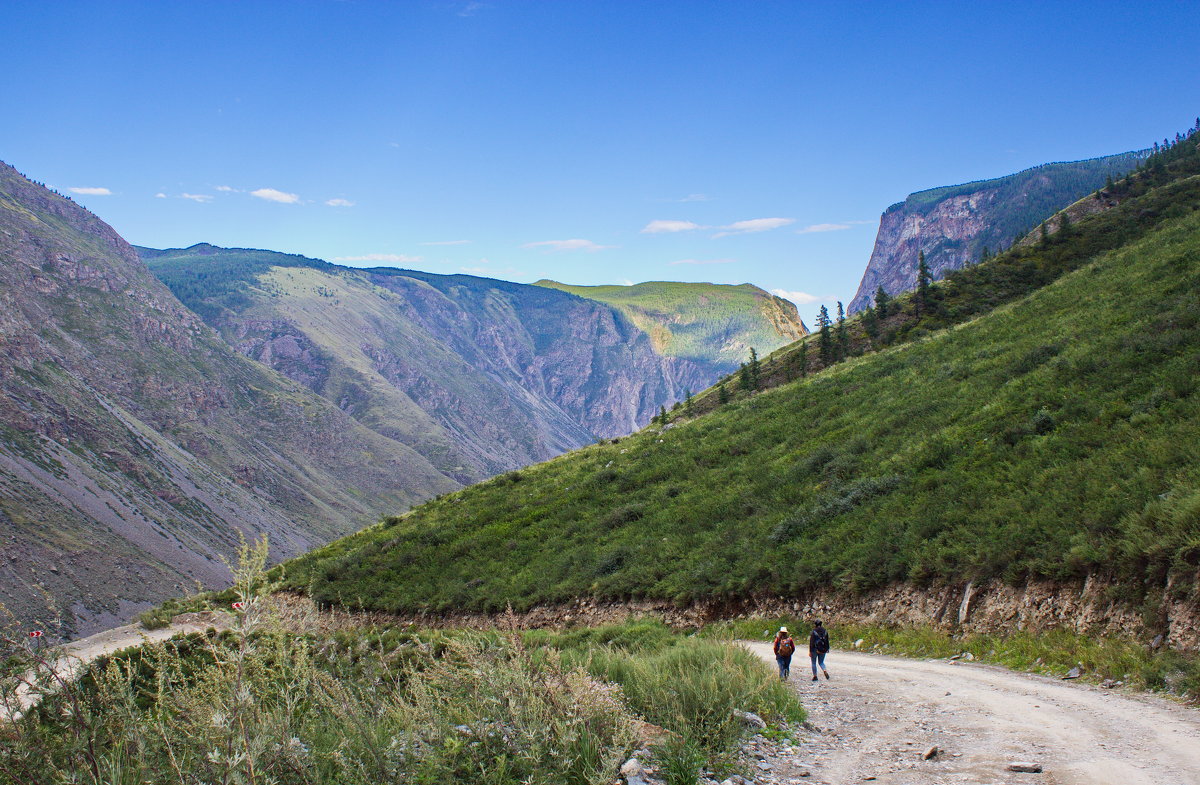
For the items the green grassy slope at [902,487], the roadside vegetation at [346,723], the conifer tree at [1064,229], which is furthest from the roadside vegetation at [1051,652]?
the conifer tree at [1064,229]

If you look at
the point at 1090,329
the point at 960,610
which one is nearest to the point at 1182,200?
the point at 1090,329

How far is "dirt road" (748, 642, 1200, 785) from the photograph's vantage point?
733cm

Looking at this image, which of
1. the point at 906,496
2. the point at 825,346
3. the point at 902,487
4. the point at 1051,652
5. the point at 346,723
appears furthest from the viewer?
the point at 825,346

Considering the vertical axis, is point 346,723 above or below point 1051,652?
above

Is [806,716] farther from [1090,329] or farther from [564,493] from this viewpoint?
[564,493]

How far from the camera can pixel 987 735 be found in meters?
8.73

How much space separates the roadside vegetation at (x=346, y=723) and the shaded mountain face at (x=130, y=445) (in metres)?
65.4

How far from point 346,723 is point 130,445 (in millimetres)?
132514

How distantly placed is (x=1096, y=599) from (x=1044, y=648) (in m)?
1.28

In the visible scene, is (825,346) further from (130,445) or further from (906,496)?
(130,445)

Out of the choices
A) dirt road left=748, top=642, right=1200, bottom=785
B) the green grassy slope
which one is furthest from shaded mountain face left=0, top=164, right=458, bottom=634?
dirt road left=748, top=642, right=1200, bottom=785

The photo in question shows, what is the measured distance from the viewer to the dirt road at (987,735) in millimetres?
7328

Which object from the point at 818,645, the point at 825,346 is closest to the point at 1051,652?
the point at 818,645

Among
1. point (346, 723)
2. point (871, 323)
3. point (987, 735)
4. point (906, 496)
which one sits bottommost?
point (987, 735)
